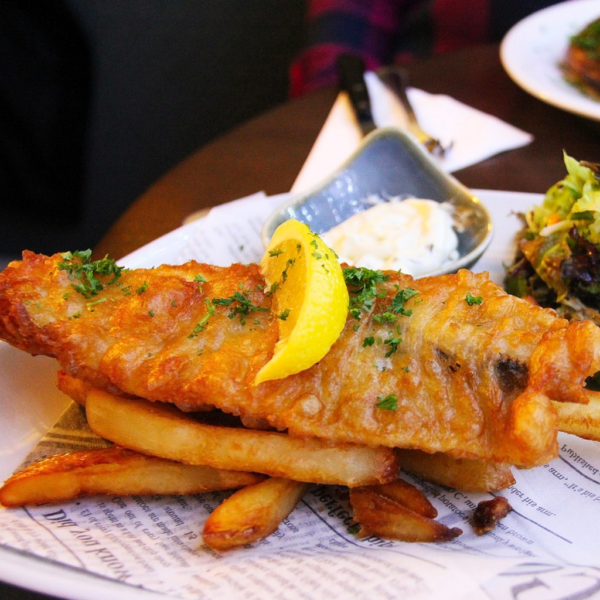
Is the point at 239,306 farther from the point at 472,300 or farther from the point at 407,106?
the point at 407,106

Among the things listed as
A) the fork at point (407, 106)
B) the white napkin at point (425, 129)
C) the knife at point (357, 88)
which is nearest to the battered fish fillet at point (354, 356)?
the white napkin at point (425, 129)

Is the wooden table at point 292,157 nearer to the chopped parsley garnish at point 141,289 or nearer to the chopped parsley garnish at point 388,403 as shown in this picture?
the chopped parsley garnish at point 141,289

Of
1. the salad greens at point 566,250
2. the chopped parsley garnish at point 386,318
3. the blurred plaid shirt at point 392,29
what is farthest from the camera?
the blurred plaid shirt at point 392,29

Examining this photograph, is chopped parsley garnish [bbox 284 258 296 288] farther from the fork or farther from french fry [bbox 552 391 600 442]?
the fork

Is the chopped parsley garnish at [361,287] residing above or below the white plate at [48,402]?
above

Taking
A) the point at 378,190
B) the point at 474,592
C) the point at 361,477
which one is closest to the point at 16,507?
the point at 361,477
